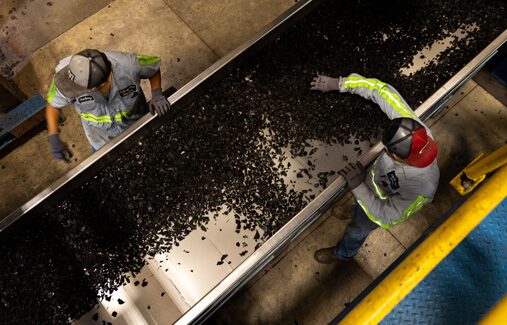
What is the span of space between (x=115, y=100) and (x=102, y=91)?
185mm

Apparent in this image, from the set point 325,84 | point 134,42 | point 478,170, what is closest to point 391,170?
point 325,84

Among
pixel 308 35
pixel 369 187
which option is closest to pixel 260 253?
pixel 369 187

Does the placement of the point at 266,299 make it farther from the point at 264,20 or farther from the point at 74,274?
the point at 264,20

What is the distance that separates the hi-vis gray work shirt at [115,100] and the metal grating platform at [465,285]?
2.60 meters

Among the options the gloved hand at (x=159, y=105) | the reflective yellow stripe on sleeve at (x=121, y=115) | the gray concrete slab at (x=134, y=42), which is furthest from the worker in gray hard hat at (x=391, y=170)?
the gray concrete slab at (x=134, y=42)

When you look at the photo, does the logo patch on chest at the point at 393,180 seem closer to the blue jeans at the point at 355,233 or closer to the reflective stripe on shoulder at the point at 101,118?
the blue jeans at the point at 355,233

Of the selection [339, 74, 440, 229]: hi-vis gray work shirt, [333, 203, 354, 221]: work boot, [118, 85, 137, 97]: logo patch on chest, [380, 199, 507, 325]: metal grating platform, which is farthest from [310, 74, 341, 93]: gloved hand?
[380, 199, 507, 325]: metal grating platform

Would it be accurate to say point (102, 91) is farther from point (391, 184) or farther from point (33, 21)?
point (33, 21)

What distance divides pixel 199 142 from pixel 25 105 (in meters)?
2.32

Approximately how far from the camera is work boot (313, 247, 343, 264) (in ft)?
13.0

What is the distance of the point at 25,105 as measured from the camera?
165 inches

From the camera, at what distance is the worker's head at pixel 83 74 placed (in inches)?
106

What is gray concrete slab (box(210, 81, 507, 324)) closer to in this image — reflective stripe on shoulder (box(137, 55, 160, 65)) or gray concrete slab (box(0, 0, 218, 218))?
reflective stripe on shoulder (box(137, 55, 160, 65))

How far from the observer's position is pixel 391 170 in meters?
2.76
